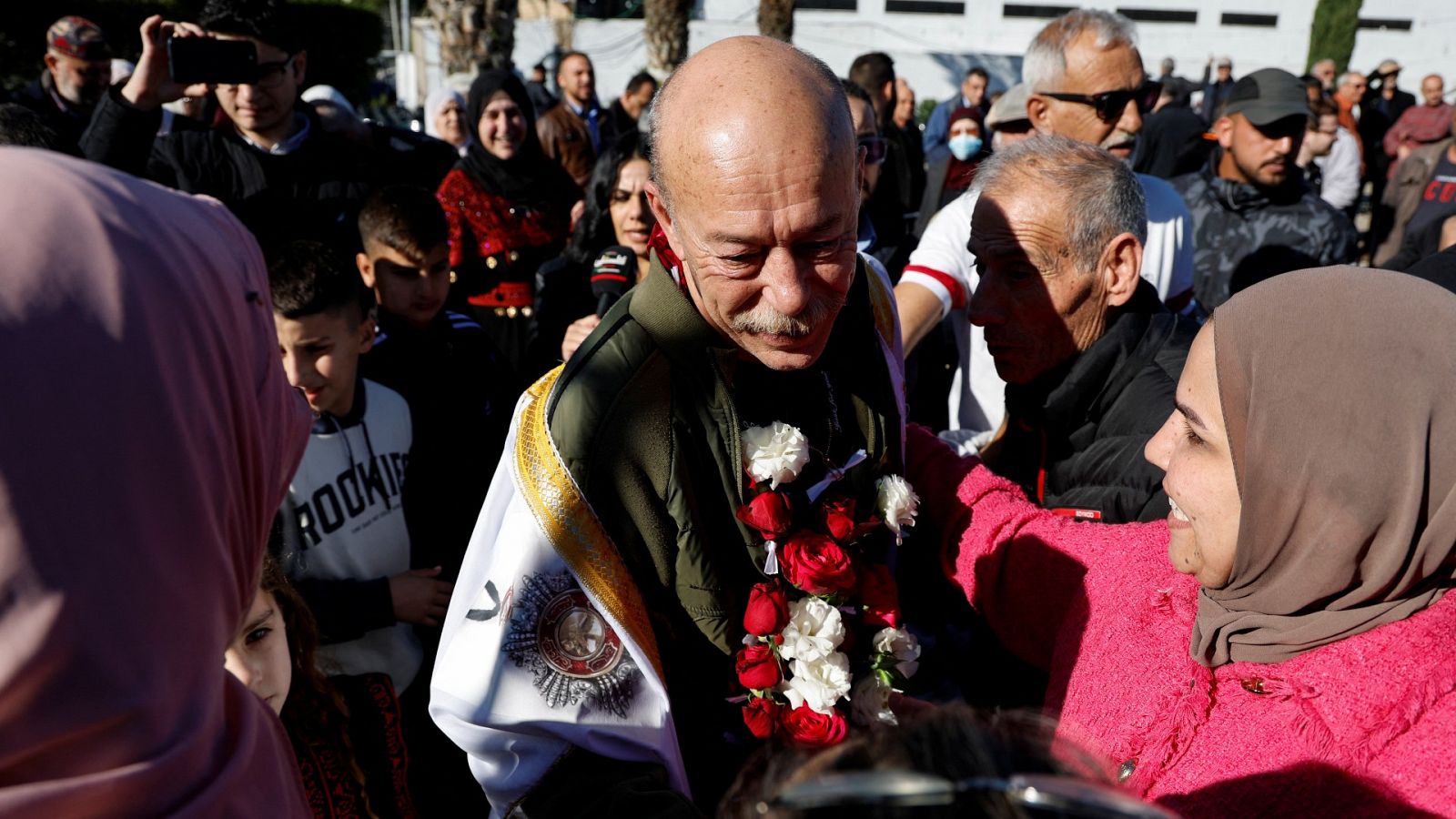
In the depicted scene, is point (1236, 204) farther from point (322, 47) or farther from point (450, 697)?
point (322, 47)

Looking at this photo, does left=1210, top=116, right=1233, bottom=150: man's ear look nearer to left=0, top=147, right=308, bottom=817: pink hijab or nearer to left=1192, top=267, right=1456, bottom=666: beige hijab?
left=1192, top=267, right=1456, bottom=666: beige hijab

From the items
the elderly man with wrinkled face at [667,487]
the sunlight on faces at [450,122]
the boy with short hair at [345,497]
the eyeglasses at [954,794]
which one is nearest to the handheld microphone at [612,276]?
the boy with short hair at [345,497]

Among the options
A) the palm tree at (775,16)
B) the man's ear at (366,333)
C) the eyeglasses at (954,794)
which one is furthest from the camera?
the palm tree at (775,16)

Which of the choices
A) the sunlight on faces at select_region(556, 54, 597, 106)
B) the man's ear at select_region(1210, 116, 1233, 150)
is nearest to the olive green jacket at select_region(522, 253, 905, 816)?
the man's ear at select_region(1210, 116, 1233, 150)

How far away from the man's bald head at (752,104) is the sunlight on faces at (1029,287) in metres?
0.91

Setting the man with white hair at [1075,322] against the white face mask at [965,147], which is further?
the white face mask at [965,147]

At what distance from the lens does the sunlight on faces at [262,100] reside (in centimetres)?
420

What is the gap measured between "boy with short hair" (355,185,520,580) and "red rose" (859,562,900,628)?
143 cm

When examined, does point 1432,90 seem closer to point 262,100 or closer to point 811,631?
point 262,100

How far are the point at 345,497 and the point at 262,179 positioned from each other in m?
2.10

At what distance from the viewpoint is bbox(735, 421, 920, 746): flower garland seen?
1.83 metres

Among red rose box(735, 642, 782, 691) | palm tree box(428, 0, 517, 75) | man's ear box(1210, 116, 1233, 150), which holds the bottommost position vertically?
red rose box(735, 642, 782, 691)

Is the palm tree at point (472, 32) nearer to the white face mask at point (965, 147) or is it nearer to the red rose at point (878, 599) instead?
the white face mask at point (965, 147)

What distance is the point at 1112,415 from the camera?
2424mm
